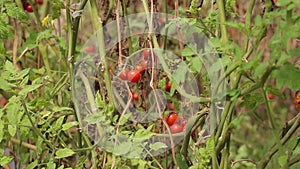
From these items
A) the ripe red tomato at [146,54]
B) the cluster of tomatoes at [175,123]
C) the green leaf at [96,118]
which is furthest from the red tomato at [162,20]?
the green leaf at [96,118]

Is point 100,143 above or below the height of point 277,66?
below

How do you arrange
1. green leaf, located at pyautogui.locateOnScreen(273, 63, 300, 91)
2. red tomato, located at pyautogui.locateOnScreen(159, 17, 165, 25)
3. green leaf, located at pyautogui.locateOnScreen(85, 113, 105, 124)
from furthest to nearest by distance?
red tomato, located at pyautogui.locateOnScreen(159, 17, 165, 25) < green leaf, located at pyautogui.locateOnScreen(85, 113, 105, 124) < green leaf, located at pyautogui.locateOnScreen(273, 63, 300, 91)

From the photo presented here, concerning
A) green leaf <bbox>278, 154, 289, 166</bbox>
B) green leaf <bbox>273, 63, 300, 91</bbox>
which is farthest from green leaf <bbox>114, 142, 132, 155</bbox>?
green leaf <bbox>273, 63, 300, 91</bbox>

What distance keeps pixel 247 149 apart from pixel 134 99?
1.36m

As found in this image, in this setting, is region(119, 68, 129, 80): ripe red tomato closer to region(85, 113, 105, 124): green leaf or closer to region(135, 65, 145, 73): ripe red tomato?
region(135, 65, 145, 73): ripe red tomato

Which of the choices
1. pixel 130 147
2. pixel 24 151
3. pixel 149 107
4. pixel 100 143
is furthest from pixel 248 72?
pixel 24 151

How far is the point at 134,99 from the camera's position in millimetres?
1686

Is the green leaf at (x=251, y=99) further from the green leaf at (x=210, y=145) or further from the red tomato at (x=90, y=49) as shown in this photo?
the red tomato at (x=90, y=49)

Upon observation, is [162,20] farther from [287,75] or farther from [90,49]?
[287,75]

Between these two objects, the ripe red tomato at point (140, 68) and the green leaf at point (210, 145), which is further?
the ripe red tomato at point (140, 68)

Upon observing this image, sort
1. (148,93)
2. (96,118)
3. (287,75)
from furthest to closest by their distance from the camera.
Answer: (148,93)
(96,118)
(287,75)

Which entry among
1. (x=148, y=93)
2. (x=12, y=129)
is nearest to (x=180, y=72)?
(x=148, y=93)

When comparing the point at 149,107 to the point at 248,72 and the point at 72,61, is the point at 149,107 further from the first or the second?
the point at 248,72

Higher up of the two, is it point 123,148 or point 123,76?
point 123,76
